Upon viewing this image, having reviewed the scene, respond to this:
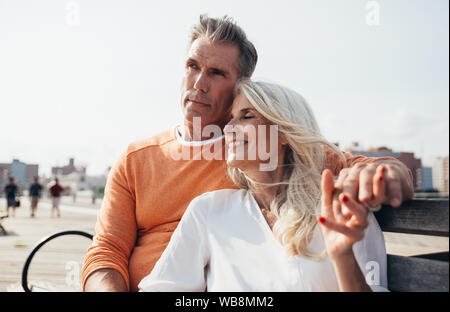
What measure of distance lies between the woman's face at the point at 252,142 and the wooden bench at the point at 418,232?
1.90 ft

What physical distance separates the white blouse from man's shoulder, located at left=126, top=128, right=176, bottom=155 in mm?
599

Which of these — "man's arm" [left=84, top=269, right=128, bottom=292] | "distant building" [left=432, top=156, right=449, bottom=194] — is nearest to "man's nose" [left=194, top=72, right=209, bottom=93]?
"man's arm" [left=84, top=269, right=128, bottom=292]

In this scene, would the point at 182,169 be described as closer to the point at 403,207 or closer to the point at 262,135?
the point at 262,135

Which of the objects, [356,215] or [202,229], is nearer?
[356,215]

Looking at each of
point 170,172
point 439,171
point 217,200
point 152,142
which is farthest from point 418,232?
Answer: point 439,171

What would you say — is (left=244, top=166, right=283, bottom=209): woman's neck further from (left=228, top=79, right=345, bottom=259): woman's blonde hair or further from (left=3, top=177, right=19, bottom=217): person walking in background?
(left=3, top=177, right=19, bottom=217): person walking in background

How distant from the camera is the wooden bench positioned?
114 cm

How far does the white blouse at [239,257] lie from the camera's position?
1.33m

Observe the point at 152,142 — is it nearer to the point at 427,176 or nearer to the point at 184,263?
the point at 184,263

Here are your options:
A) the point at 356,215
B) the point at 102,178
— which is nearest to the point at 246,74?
the point at 356,215

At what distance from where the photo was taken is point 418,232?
3.94ft

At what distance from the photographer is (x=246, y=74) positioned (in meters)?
2.31

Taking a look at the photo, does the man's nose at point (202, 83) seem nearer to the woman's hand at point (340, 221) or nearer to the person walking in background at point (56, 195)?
the woman's hand at point (340, 221)

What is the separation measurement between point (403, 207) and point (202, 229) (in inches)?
30.9
